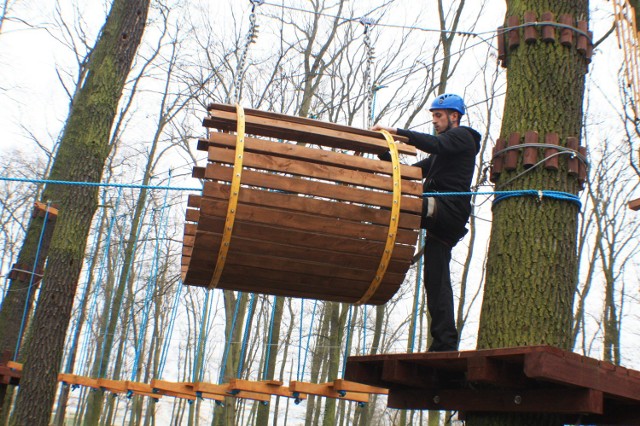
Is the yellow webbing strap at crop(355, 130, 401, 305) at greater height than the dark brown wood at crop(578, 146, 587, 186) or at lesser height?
lesser

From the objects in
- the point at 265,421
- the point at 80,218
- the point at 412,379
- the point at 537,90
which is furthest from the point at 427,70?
the point at 412,379

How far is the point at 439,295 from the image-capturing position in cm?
368

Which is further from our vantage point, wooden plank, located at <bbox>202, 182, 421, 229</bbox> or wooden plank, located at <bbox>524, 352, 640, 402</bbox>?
wooden plank, located at <bbox>202, 182, 421, 229</bbox>

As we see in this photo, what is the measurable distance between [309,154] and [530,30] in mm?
1481

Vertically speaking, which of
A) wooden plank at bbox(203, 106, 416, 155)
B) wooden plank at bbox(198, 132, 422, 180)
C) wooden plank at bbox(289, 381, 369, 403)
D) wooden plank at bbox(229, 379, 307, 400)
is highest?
wooden plank at bbox(203, 106, 416, 155)

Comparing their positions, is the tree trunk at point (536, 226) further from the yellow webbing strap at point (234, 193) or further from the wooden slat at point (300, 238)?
the yellow webbing strap at point (234, 193)

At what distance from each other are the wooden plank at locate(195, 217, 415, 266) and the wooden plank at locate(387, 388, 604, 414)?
30.0 inches

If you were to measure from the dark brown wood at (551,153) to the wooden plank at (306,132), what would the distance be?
2.25ft

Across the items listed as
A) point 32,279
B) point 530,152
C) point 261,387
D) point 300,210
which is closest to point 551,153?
point 530,152

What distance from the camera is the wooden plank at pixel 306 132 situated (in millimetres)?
3324

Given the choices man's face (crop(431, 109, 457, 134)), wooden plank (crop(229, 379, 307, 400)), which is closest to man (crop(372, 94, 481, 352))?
man's face (crop(431, 109, 457, 134))

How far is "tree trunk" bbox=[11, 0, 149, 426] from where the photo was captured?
223 inches

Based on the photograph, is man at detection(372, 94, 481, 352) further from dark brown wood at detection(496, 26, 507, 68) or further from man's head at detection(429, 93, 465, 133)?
dark brown wood at detection(496, 26, 507, 68)

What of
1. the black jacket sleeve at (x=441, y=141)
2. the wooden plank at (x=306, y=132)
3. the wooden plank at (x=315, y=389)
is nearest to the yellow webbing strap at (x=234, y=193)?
the wooden plank at (x=306, y=132)
